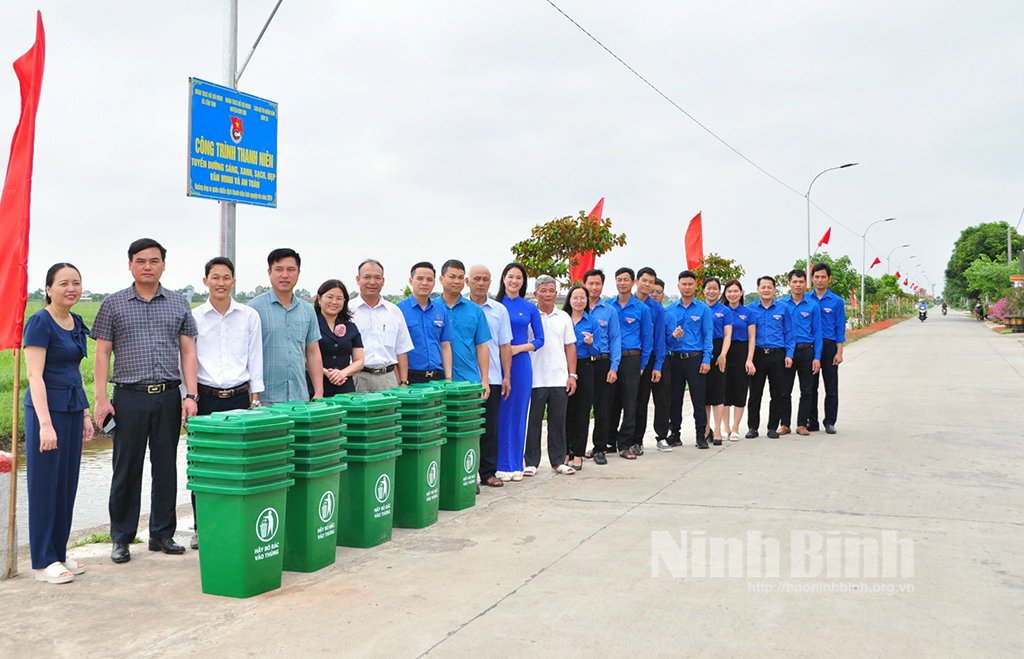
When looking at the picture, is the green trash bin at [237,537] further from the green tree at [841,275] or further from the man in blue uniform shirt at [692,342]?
the green tree at [841,275]

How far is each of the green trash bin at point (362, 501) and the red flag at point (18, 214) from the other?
216cm

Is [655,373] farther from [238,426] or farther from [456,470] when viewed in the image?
[238,426]

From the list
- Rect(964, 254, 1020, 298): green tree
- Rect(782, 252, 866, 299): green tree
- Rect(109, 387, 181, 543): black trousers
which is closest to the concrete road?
Rect(109, 387, 181, 543): black trousers

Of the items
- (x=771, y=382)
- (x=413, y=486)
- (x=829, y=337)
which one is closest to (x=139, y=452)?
(x=413, y=486)

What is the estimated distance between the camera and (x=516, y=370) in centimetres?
805

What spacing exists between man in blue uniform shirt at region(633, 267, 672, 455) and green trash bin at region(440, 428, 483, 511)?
10.1 ft

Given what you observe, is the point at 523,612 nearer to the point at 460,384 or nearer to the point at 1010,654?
the point at 1010,654

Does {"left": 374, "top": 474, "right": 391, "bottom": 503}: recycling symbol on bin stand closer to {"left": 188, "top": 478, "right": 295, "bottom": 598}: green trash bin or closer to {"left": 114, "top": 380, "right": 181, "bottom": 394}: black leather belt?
{"left": 188, "top": 478, "right": 295, "bottom": 598}: green trash bin

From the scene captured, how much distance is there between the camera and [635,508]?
21.9ft

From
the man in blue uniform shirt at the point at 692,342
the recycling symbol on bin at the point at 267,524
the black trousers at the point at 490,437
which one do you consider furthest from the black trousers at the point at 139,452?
the man in blue uniform shirt at the point at 692,342

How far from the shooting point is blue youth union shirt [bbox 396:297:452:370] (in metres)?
7.27

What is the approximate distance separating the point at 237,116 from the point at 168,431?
283 cm

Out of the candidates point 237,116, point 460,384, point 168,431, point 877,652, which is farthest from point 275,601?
point 237,116

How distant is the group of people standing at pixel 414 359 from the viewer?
16.5 feet
